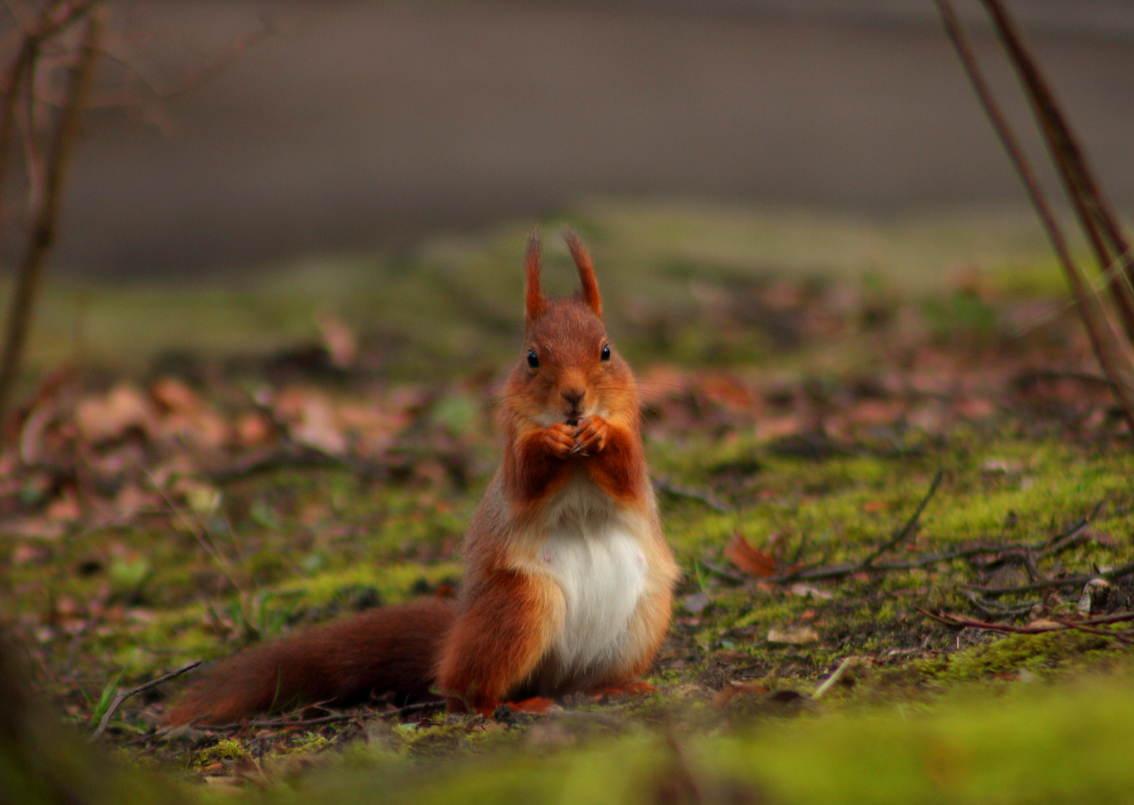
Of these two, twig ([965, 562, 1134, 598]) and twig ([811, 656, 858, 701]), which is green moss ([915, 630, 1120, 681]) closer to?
twig ([811, 656, 858, 701])

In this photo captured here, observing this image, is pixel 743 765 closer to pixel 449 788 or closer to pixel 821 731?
pixel 821 731

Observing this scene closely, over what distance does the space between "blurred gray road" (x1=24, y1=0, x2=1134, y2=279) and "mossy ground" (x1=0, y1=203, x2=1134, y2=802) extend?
49cm

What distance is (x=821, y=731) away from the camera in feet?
3.22

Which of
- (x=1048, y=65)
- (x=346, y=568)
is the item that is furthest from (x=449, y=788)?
(x=1048, y=65)

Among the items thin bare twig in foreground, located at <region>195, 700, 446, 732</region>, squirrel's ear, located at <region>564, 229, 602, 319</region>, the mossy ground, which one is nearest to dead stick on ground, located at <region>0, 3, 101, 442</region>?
the mossy ground

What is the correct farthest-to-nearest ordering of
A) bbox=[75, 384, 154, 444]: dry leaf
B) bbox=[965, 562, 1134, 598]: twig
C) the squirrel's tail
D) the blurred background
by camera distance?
the blurred background → bbox=[75, 384, 154, 444]: dry leaf → the squirrel's tail → bbox=[965, 562, 1134, 598]: twig

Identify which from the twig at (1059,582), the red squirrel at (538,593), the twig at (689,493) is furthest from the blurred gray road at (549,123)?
the twig at (1059,582)

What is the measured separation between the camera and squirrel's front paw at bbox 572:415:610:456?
6.57ft

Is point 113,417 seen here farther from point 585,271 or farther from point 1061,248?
point 1061,248

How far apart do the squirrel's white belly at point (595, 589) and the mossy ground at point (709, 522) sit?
14 cm

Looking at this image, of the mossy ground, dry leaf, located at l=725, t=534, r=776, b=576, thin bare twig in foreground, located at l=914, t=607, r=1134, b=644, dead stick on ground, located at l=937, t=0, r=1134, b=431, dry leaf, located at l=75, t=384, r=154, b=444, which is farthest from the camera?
dry leaf, located at l=75, t=384, r=154, b=444

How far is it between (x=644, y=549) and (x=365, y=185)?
5806 mm

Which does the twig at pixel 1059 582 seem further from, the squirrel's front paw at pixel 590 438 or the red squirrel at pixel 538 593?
the squirrel's front paw at pixel 590 438

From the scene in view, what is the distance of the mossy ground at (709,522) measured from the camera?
3.00 ft
